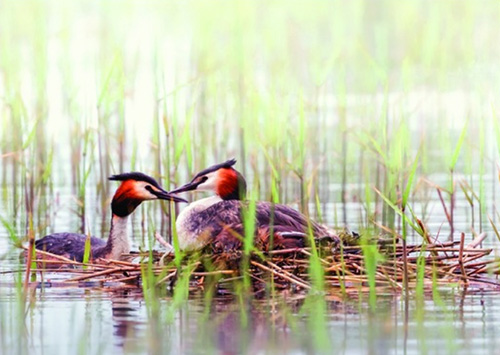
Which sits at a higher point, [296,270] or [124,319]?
[296,270]

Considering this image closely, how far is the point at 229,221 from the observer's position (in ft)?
21.5

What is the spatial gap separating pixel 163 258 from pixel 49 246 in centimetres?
139

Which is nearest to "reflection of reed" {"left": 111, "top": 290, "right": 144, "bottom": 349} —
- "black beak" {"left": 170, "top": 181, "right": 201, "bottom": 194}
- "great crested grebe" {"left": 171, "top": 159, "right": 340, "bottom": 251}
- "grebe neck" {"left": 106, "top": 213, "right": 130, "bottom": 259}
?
"great crested grebe" {"left": 171, "top": 159, "right": 340, "bottom": 251}

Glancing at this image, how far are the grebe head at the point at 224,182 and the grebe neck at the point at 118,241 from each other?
16.7 inches

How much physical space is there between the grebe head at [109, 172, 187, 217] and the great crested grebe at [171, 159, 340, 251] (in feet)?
0.54

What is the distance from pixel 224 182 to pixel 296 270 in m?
1.30

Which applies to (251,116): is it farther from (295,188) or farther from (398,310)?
(398,310)

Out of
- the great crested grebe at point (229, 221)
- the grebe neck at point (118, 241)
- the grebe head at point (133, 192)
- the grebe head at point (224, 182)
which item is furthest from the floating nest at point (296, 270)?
the grebe head at point (224, 182)

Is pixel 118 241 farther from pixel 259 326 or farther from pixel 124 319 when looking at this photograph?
pixel 259 326

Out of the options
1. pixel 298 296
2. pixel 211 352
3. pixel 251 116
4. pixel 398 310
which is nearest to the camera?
pixel 211 352

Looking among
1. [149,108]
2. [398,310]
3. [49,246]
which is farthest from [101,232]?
[149,108]

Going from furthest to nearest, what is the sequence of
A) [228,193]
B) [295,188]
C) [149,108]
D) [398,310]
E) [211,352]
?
[149,108] → [295,188] → [228,193] → [398,310] → [211,352]

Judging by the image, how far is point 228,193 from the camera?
7.16 meters

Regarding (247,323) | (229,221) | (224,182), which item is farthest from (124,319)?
(224,182)
